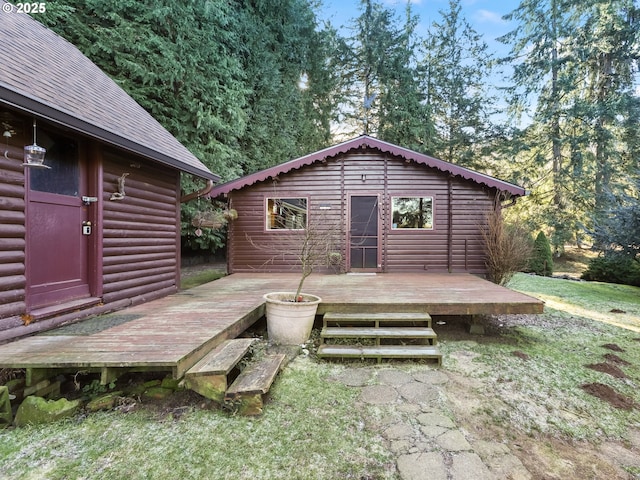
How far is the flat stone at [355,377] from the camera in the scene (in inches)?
114

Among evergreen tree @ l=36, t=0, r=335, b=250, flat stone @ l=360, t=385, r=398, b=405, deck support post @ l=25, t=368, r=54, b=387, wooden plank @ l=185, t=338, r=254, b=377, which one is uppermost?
evergreen tree @ l=36, t=0, r=335, b=250

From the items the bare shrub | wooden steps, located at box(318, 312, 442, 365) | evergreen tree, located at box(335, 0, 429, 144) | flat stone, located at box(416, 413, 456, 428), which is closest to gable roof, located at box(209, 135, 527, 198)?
the bare shrub

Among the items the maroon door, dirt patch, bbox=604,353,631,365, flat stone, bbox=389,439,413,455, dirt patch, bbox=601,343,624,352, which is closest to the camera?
flat stone, bbox=389,439,413,455

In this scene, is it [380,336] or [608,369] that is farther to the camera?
[380,336]

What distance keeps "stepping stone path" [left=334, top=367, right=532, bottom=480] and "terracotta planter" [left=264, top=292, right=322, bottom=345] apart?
79 cm

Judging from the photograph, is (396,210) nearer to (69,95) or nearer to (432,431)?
(432,431)

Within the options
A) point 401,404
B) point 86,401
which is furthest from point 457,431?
point 86,401

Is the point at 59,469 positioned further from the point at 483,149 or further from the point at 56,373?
the point at 483,149

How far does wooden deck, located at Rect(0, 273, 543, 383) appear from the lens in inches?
95.3

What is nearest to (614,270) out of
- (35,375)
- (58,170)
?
(35,375)

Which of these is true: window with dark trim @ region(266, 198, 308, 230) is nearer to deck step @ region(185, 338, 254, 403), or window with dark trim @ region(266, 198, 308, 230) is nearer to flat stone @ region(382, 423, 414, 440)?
deck step @ region(185, 338, 254, 403)

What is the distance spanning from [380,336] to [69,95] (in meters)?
4.21

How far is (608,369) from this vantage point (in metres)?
3.29

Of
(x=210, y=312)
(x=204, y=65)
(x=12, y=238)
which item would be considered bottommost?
(x=210, y=312)
